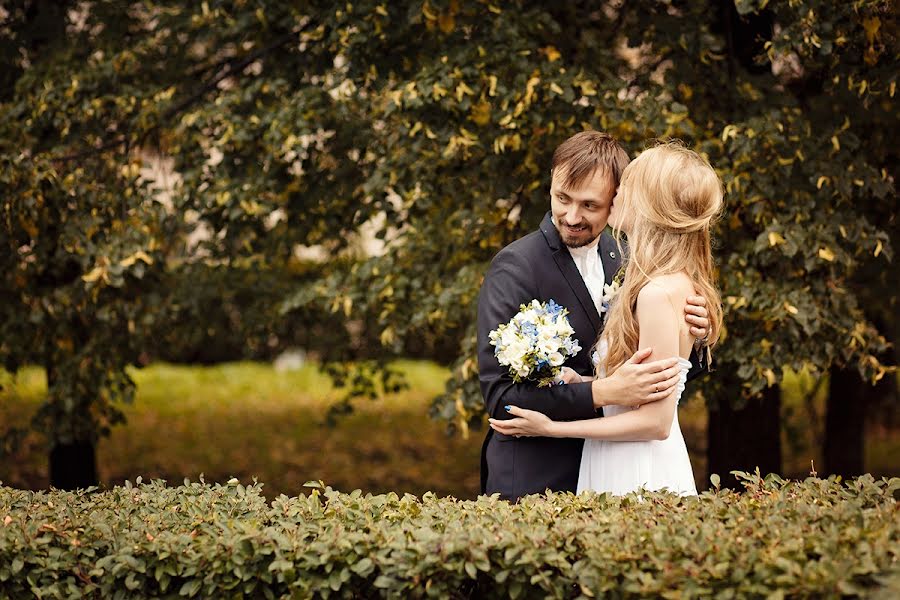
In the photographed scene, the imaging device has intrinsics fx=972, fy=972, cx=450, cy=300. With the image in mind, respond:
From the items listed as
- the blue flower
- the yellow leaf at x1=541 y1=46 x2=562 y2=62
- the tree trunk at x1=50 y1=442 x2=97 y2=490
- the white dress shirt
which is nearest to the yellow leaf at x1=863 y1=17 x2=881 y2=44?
the yellow leaf at x1=541 y1=46 x2=562 y2=62

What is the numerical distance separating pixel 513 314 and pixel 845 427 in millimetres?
5784

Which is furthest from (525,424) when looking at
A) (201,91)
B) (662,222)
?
(201,91)

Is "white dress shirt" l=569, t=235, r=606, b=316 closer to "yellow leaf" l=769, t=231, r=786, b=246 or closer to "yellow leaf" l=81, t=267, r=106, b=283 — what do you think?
"yellow leaf" l=769, t=231, r=786, b=246

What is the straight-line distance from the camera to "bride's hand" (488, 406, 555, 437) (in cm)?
322

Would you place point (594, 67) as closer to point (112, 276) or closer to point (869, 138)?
point (869, 138)

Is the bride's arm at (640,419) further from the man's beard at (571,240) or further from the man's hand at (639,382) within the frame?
the man's beard at (571,240)

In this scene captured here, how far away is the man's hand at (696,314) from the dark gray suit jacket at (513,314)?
0.82 ft

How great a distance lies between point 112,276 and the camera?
5234mm

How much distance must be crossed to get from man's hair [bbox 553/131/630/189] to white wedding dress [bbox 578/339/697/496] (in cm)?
57

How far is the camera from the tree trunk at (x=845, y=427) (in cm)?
804

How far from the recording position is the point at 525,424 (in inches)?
127

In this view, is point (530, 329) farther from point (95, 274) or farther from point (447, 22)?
point (95, 274)

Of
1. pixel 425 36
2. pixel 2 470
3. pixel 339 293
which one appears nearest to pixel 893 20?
pixel 425 36

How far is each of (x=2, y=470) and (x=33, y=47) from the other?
442 cm
